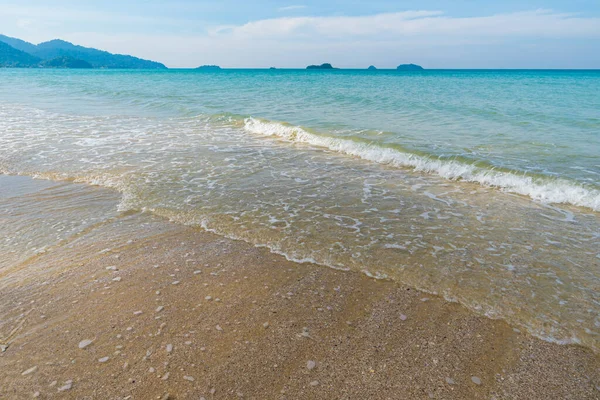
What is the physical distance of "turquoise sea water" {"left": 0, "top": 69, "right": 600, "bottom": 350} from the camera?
501cm

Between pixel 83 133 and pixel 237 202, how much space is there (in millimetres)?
10581

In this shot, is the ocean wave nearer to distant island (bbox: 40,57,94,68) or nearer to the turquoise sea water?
the turquoise sea water

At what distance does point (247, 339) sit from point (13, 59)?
755 feet

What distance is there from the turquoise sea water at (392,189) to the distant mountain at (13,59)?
204816 millimetres

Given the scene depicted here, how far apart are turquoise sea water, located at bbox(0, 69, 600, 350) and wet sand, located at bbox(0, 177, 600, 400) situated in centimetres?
61

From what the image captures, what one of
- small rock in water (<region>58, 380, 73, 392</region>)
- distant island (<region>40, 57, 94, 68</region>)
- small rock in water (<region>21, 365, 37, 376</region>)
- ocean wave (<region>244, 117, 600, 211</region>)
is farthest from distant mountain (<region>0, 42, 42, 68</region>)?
small rock in water (<region>58, 380, 73, 392</region>)

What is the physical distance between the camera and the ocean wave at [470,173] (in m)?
8.25

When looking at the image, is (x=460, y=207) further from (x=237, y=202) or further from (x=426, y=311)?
(x=237, y=202)

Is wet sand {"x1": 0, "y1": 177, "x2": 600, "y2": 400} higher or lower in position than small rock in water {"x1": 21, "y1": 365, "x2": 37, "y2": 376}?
lower

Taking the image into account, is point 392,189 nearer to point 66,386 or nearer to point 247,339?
point 247,339

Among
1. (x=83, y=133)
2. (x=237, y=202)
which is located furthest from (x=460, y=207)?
(x=83, y=133)

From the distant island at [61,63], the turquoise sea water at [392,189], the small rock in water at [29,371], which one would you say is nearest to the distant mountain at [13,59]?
the distant island at [61,63]

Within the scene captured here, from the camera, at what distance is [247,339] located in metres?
3.70

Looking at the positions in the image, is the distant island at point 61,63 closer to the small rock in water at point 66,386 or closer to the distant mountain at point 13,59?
the distant mountain at point 13,59
